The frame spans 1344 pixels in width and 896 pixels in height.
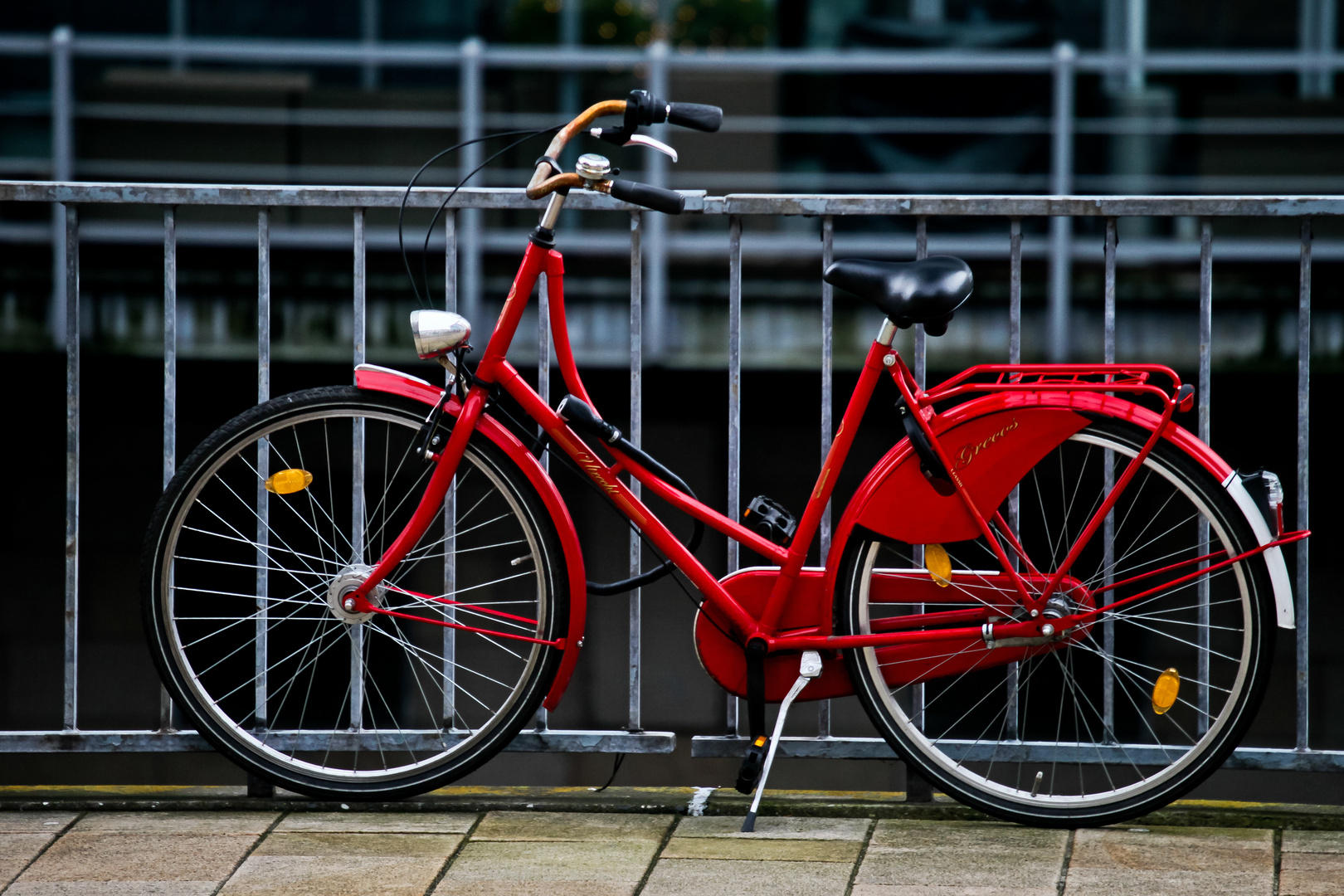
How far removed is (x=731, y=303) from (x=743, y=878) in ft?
3.63

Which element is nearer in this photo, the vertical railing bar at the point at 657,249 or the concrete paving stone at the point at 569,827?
the concrete paving stone at the point at 569,827

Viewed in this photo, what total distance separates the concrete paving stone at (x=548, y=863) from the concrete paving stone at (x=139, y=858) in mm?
439

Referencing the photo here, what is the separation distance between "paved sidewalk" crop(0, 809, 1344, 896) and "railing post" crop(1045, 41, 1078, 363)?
5087mm

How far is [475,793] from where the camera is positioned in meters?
3.25

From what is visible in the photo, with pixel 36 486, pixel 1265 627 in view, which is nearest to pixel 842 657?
pixel 1265 627

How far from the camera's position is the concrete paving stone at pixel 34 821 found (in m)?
3.02

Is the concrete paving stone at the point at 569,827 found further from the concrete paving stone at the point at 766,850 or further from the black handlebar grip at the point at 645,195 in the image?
the black handlebar grip at the point at 645,195

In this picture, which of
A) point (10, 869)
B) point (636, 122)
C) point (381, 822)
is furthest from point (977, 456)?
point (10, 869)

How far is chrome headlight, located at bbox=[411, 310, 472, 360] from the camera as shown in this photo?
2861 mm

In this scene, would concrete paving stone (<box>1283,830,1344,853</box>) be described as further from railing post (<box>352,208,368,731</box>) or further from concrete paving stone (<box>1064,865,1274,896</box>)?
railing post (<box>352,208,368,731</box>)

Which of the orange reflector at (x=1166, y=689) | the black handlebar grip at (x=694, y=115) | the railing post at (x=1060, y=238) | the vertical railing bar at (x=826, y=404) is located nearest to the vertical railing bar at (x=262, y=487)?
the black handlebar grip at (x=694, y=115)

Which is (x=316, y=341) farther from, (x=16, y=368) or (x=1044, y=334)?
(x=1044, y=334)

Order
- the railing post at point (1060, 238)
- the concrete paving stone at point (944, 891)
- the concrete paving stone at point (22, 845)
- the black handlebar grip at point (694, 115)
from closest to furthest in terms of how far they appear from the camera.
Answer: the concrete paving stone at point (944, 891) < the black handlebar grip at point (694, 115) < the concrete paving stone at point (22, 845) < the railing post at point (1060, 238)

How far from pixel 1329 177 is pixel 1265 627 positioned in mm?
7547
